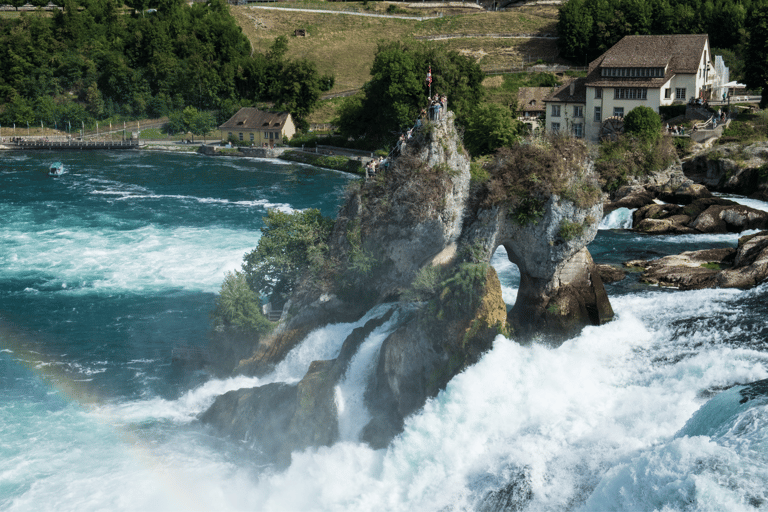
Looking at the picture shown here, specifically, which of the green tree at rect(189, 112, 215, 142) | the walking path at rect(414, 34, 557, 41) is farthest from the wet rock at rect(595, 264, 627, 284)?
the walking path at rect(414, 34, 557, 41)

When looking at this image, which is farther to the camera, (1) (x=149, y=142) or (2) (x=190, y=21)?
(2) (x=190, y=21)

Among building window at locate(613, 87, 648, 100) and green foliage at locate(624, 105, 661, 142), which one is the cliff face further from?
building window at locate(613, 87, 648, 100)

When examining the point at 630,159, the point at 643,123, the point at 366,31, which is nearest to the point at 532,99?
the point at 643,123

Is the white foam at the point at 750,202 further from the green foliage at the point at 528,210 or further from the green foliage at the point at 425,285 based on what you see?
the green foliage at the point at 425,285

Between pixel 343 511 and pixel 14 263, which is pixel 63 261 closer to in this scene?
pixel 14 263

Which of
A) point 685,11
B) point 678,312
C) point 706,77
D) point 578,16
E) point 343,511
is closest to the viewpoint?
point 343,511

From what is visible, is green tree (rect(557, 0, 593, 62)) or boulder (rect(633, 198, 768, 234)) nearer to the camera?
boulder (rect(633, 198, 768, 234))

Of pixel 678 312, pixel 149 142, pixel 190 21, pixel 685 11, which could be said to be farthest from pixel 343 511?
pixel 190 21
